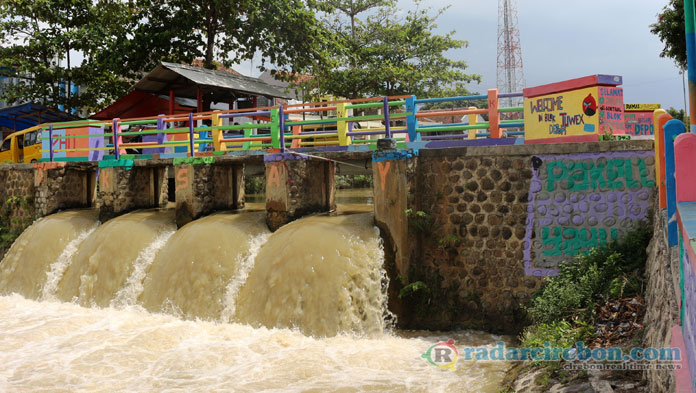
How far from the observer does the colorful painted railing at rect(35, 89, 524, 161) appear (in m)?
11.2

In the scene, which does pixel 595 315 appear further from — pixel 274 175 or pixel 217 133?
pixel 217 133

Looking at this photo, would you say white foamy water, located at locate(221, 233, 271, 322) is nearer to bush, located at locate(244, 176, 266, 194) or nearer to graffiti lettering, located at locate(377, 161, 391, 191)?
graffiti lettering, located at locate(377, 161, 391, 191)

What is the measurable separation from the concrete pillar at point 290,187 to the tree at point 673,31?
18240 mm

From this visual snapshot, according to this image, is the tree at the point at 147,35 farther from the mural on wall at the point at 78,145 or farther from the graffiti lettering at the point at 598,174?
the graffiti lettering at the point at 598,174

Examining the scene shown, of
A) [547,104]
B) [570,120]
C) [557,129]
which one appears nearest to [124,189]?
[547,104]

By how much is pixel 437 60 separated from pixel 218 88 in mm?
17265

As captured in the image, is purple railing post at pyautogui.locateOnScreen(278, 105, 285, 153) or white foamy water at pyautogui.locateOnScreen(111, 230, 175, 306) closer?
white foamy water at pyautogui.locateOnScreen(111, 230, 175, 306)

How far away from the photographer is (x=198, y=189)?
14.4m

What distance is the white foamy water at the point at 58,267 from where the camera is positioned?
14.1 m

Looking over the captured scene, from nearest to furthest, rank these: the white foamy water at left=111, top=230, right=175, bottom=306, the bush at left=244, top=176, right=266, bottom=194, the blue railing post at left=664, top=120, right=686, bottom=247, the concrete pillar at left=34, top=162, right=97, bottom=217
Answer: the blue railing post at left=664, top=120, right=686, bottom=247
the white foamy water at left=111, top=230, right=175, bottom=306
the concrete pillar at left=34, top=162, right=97, bottom=217
the bush at left=244, top=176, right=266, bottom=194

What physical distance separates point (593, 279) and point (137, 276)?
9.63 m

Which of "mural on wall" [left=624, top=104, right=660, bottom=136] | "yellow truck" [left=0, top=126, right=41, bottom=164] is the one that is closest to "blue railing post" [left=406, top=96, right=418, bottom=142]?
"mural on wall" [left=624, top=104, right=660, bottom=136]

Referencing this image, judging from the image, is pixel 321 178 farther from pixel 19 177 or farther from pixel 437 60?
pixel 437 60

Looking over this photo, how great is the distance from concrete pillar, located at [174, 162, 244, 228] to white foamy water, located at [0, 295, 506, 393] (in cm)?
351
